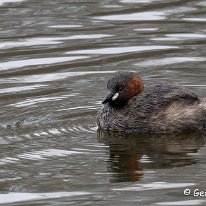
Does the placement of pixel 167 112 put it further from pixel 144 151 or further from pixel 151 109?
pixel 144 151

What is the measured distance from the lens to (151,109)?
11.9 m

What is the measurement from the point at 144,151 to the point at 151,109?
2.96 feet

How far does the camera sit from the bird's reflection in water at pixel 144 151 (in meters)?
10.4

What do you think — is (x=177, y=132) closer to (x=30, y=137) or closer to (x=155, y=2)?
(x=30, y=137)

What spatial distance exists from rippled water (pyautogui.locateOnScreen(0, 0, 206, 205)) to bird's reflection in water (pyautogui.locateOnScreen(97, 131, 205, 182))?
0.01 m

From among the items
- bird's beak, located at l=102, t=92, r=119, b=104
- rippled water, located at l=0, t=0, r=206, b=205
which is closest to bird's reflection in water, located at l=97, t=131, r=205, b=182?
rippled water, located at l=0, t=0, r=206, b=205

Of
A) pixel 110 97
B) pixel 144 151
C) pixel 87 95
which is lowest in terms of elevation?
pixel 144 151

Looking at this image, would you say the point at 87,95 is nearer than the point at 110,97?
No

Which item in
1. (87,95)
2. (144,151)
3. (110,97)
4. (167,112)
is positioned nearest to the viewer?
(144,151)

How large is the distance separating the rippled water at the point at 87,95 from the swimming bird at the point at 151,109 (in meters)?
0.17

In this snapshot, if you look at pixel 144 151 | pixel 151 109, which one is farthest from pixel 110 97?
pixel 144 151

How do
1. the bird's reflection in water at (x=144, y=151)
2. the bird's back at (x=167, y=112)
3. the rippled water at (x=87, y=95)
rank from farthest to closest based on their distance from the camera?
1. the bird's back at (x=167, y=112)
2. the bird's reflection in water at (x=144, y=151)
3. the rippled water at (x=87, y=95)

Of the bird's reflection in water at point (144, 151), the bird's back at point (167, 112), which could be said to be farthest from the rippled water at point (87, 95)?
the bird's back at point (167, 112)

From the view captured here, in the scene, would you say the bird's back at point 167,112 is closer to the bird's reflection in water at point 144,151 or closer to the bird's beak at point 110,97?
the bird's reflection in water at point 144,151
